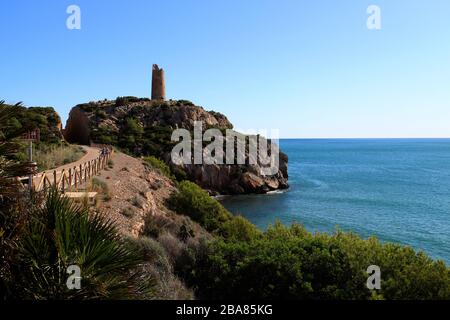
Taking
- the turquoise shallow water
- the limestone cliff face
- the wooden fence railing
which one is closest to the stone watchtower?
the limestone cliff face

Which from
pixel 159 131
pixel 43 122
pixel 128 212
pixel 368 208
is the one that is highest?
pixel 43 122

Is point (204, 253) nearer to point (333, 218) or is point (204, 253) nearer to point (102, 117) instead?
point (333, 218)

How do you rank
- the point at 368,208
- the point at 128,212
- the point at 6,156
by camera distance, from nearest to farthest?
the point at 6,156
the point at 128,212
the point at 368,208

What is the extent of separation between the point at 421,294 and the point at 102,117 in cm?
6344

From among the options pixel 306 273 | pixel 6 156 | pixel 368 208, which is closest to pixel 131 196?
pixel 306 273

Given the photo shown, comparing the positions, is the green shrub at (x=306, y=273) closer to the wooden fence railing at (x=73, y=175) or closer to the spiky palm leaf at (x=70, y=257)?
the spiky palm leaf at (x=70, y=257)

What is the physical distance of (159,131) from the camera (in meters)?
65.6

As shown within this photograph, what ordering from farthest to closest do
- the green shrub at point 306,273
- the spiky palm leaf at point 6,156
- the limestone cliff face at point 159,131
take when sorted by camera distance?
the limestone cliff face at point 159,131
the green shrub at point 306,273
the spiky palm leaf at point 6,156

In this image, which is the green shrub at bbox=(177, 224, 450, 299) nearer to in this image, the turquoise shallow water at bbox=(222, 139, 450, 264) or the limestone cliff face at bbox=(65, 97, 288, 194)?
the turquoise shallow water at bbox=(222, 139, 450, 264)

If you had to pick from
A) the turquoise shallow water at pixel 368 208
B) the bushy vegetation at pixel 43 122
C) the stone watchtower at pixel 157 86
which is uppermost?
the stone watchtower at pixel 157 86

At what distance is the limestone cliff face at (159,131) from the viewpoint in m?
55.3

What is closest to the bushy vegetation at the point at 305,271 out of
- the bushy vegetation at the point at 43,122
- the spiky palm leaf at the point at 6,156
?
the bushy vegetation at the point at 43,122

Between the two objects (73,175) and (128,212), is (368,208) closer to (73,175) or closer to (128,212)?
(128,212)
